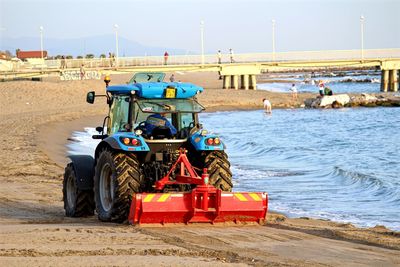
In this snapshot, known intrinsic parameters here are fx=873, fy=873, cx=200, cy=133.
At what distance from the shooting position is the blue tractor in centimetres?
1081

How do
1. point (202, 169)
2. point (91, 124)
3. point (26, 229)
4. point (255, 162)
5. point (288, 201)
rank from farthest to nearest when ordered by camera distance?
point (91, 124) → point (255, 162) → point (288, 201) → point (202, 169) → point (26, 229)

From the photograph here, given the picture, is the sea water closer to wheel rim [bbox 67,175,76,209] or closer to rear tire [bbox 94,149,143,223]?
wheel rim [bbox 67,175,76,209]

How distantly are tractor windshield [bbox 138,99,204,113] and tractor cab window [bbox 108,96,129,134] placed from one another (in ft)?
1.09

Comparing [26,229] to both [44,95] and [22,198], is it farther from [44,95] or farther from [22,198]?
[44,95]

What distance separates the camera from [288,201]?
16172mm

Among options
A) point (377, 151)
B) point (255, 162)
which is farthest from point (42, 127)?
point (377, 151)

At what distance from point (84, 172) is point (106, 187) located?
79 cm

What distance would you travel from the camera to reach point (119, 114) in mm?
11898

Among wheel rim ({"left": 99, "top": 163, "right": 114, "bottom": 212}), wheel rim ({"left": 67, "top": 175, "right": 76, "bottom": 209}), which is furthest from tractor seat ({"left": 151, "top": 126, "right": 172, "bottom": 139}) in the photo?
wheel rim ({"left": 67, "top": 175, "right": 76, "bottom": 209})

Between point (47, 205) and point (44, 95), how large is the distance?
119ft

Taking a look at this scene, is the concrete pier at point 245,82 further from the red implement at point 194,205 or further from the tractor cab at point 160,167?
the red implement at point 194,205

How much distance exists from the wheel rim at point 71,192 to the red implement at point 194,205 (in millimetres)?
2167

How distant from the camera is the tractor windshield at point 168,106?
37.4ft

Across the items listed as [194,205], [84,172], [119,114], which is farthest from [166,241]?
[84,172]
